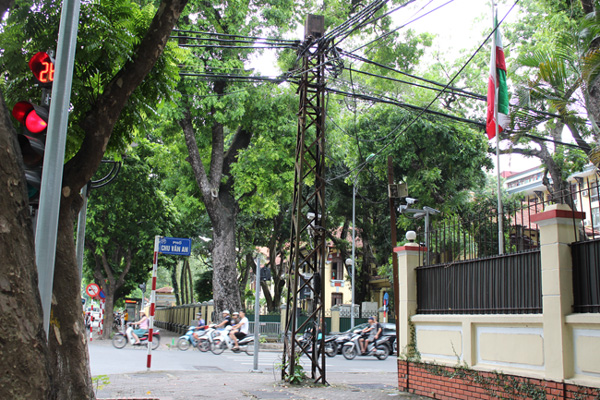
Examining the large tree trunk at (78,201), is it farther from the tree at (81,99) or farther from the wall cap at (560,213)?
the wall cap at (560,213)

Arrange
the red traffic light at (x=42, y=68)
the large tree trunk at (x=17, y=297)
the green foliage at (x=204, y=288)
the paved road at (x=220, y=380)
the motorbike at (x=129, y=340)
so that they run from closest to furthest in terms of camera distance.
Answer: the large tree trunk at (x=17, y=297), the red traffic light at (x=42, y=68), the paved road at (x=220, y=380), the motorbike at (x=129, y=340), the green foliage at (x=204, y=288)

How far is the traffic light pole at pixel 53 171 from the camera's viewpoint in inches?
191

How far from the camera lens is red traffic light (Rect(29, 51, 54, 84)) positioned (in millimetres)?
5551

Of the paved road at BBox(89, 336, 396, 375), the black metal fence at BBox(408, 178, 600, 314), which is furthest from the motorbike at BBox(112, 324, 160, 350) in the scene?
the black metal fence at BBox(408, 178, 600, 314)

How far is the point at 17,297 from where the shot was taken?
122 inches

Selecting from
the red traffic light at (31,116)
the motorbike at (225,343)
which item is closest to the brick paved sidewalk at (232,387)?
the red traffic light at (31,116)

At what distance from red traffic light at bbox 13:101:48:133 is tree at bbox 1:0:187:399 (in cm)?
122

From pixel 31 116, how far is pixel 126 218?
24774 millimetres

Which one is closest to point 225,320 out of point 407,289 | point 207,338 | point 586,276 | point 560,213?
point 207,338

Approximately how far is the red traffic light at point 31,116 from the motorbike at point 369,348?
707 inches

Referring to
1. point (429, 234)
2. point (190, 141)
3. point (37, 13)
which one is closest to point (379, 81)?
point (190, 141)

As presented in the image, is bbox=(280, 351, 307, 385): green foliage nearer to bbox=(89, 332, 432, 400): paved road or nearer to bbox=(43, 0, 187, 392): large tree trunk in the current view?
bbox=(89, 332, 432, 400): paved road

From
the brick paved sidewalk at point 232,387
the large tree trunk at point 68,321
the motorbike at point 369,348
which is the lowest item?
the motorbike at point 369,348

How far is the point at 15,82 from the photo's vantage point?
6.82 meters
